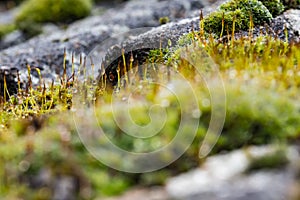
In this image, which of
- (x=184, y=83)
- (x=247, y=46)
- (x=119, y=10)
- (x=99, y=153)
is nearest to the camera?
(x=99, y=153)

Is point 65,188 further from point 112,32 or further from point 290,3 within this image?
point 112,32

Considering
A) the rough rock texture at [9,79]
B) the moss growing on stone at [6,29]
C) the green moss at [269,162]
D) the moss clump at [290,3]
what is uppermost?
the moss clump at [290,3]

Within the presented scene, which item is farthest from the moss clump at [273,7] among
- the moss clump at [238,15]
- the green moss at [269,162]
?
the green moss at [269,162]

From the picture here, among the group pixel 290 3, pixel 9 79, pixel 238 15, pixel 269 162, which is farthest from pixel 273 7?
pixel 269 162

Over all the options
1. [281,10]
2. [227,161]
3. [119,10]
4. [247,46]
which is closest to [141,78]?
[247,46]

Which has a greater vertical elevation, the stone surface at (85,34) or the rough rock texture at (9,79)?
the stone surface at (85,34)

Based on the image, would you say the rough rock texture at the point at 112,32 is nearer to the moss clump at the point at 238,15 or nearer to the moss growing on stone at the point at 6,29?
the moss clump at the point at 238,15

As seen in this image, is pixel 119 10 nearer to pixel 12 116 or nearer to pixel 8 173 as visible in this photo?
pixel 12 116
